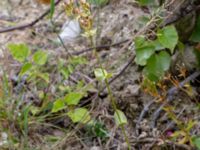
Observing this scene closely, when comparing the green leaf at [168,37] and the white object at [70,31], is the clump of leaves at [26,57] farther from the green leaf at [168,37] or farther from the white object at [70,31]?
the green leaf at [168,37]

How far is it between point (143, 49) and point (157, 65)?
7cm

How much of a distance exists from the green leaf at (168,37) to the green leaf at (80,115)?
34 cm

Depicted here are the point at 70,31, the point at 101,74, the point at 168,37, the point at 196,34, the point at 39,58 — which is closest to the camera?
the point at 101,74

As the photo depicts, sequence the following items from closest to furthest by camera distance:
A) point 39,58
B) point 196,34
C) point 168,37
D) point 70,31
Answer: point 168,37
point 196,34
point 39,58
point 70,31

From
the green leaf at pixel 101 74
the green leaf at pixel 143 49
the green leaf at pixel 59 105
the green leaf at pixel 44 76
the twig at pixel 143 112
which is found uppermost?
the green leaf at pixel 101 74

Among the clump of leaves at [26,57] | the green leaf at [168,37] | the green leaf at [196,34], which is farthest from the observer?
the clump of leaves at [26,57]

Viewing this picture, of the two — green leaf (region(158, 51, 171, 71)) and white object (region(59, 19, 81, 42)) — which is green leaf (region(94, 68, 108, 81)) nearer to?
green leaf (region(158, 51, 171, 71))

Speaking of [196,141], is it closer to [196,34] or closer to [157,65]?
[157,65]

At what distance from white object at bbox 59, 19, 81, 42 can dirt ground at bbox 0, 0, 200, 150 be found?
21 mm

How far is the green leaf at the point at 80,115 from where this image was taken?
1.59 metres

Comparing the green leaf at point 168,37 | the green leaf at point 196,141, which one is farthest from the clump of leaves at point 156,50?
the green leaf at point 196,141

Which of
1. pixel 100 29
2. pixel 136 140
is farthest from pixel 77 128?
pixel 100 29

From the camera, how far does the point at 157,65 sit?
150 centimetres

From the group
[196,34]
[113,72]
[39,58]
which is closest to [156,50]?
[196,34]
